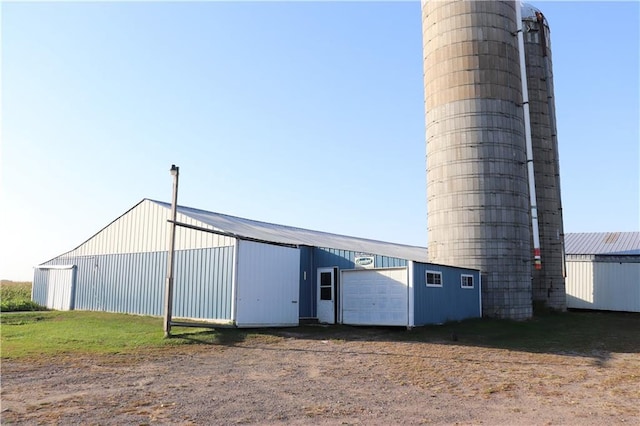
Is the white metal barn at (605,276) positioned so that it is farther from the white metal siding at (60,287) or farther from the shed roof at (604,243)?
the white metal siding at (60,287)

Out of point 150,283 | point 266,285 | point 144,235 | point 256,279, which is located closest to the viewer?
point 256,279

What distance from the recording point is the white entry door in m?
24.0

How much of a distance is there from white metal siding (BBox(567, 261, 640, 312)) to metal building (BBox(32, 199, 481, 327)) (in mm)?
15526

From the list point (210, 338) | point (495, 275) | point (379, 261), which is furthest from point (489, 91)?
point (210, 338)

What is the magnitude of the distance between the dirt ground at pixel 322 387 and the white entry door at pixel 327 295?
23.0 ft

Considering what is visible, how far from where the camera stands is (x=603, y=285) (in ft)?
118

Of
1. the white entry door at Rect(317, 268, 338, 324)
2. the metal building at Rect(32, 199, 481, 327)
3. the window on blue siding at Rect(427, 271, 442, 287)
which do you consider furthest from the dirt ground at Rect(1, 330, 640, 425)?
the white entry door at Rect(317, 268, 338, 324)

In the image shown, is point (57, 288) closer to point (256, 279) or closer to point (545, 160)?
point (256, 279)

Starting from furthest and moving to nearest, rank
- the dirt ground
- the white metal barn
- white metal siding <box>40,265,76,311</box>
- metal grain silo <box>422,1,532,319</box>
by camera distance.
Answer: the white metal barn
white metal siding <box>40,265,76,311</box>
metal grain silo <box>422,1,532,319</box>
the dirt ground

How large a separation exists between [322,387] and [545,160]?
28.6 metres

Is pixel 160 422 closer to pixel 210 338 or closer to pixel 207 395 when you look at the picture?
pixel 207 395

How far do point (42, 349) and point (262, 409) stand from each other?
9.46 metres

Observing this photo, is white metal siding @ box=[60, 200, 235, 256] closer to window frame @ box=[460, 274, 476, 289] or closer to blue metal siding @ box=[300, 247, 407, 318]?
blue metal siding @ box=[300, 247, 407, 318]

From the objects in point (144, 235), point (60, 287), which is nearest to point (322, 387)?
point (144, 235)
